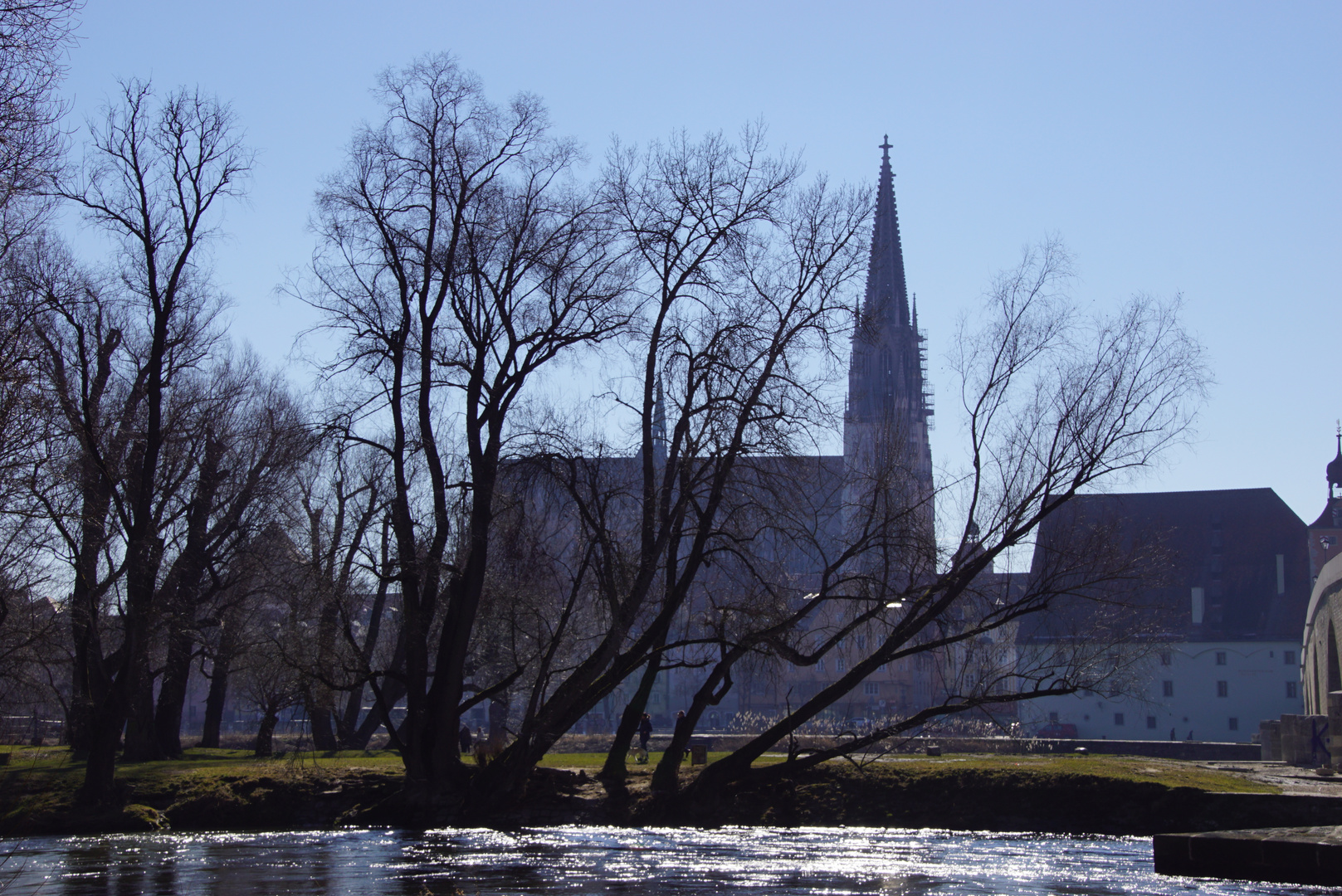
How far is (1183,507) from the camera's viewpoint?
92.5m

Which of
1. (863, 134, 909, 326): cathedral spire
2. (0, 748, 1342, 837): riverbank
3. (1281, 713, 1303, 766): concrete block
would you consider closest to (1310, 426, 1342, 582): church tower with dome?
(863, 134, 909, 326): cathedral spire

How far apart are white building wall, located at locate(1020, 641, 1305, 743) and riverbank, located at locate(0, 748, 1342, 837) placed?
63.4 metres

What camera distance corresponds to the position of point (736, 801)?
24203 millimetres

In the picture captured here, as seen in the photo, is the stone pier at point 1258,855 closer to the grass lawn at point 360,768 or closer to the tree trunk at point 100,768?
the grass lawn at point 360,768

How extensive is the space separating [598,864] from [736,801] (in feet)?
21.7

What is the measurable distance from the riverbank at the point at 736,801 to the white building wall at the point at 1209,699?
63402 mm

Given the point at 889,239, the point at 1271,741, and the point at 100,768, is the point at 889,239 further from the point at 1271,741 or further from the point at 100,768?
the point at 100,768

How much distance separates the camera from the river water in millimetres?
15531

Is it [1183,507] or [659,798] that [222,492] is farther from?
[1183,507]

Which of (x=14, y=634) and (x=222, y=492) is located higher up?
(x=222, y=492)

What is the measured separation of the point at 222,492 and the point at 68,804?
10.6m

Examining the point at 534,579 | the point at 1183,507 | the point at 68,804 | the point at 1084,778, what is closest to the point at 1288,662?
the point at 1183,507

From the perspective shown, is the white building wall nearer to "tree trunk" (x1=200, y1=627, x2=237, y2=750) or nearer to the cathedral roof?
the cathedral roof

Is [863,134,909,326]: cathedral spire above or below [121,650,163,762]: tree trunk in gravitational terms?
above
